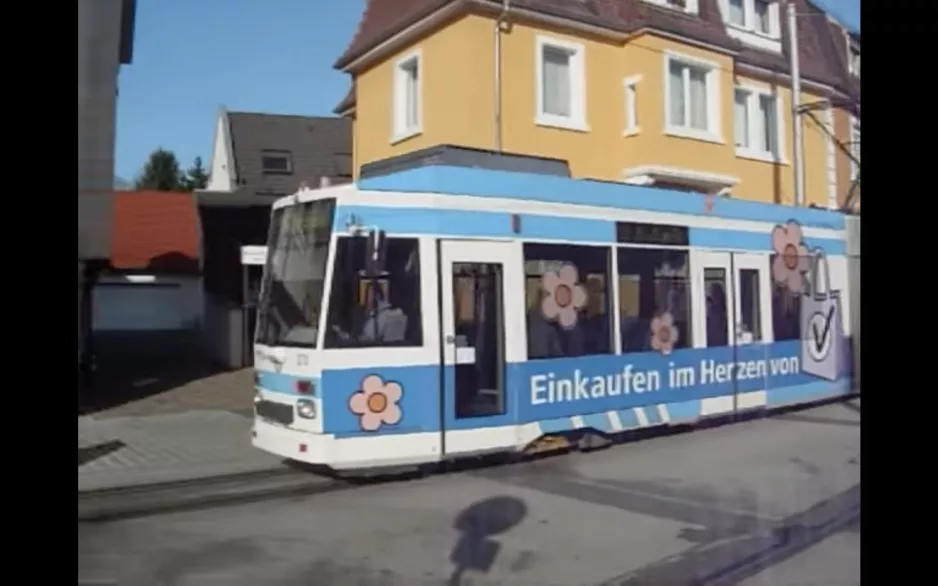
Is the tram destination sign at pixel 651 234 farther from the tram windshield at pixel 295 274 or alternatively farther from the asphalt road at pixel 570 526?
the tram windshield at pixel 295 274

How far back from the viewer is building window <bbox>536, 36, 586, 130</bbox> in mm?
1583

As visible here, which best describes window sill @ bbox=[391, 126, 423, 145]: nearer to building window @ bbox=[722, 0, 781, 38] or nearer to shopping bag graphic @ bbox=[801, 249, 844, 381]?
building window @ bbox=[722, 0, 781, 38]

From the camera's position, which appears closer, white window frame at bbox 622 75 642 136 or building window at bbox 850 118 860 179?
white window frame at bbox 622 75 642 136

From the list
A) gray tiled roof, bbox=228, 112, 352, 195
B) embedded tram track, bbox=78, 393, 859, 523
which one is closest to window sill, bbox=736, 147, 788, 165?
embedded tram track, bbox=78, 393, 859, 523

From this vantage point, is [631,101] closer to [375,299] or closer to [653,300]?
[653,300]

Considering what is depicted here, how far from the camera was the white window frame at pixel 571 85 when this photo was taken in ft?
5.18

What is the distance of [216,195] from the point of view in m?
1.38

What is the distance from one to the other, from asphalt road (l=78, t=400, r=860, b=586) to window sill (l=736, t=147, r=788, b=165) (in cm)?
55

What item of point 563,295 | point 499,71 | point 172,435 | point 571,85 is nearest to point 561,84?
point 571,85

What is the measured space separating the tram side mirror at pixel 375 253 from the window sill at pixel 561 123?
0.35 metres

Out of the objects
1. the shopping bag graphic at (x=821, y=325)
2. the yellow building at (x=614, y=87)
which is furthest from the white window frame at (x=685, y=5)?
the shopping bag graphic at (x=821, y=325)

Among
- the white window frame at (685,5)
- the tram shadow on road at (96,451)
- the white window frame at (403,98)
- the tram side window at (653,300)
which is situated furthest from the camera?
the tram side window at (653,300)

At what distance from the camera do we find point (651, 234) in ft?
6.28
